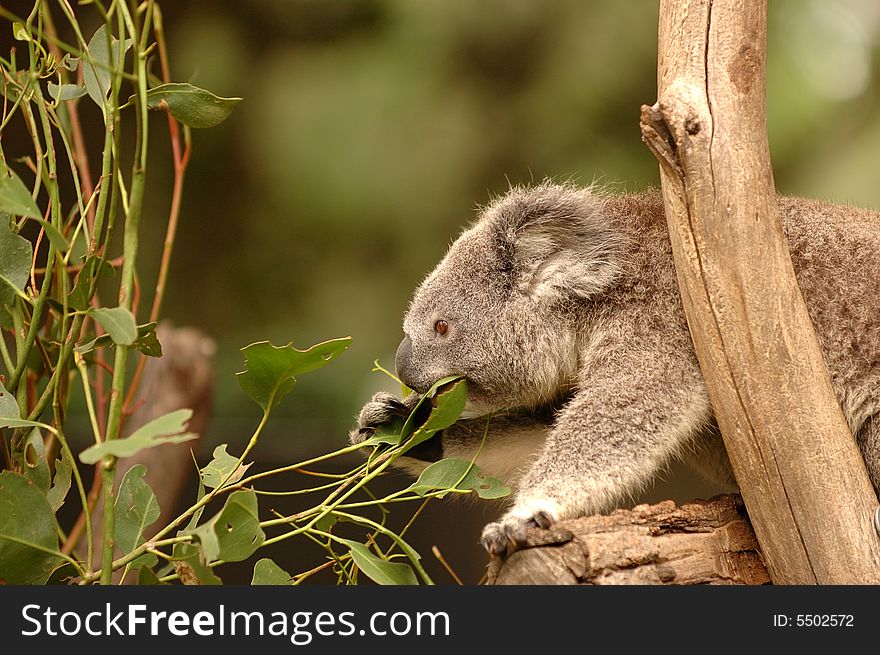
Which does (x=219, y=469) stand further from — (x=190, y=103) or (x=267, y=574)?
(x=190, y=103)

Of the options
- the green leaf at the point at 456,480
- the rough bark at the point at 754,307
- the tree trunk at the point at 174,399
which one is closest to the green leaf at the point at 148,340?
the green leaf at the point at 456,480

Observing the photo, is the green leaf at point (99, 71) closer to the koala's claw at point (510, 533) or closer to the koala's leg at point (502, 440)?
the koala's claw at point (510, 533)

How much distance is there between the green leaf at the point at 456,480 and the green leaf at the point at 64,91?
953 millimetres

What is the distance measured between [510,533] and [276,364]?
0.51m

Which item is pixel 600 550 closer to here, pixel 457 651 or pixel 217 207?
pixel 457 651

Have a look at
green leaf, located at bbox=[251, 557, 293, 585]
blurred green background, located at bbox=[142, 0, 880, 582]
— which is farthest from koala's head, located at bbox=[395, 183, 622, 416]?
blurred green background, located at bbox=[142, 0, 880, 582]

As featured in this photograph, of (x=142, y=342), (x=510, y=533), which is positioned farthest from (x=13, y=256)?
(x=510, y=533)

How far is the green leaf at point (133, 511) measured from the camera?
1443mm

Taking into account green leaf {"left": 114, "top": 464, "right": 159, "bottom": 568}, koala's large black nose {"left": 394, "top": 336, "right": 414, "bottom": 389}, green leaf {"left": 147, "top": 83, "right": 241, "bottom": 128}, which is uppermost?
green leaf {"left": 147, "top": 83, "right": 241, "bottom": 128}

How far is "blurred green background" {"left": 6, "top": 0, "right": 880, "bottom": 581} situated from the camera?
4.36 metres

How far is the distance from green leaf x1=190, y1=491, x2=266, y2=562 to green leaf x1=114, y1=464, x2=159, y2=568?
17 centimetres

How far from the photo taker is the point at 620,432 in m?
A: 1.72

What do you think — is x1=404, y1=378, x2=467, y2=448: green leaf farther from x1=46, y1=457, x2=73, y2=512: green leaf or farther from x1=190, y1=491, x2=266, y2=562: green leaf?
x1=46, y1=457, x2=73, y2=512: green leaf

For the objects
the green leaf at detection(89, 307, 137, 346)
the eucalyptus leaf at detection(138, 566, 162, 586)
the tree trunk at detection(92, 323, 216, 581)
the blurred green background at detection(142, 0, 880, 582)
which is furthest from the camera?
the blurred green background at detection(142, 0, 880, 582)
